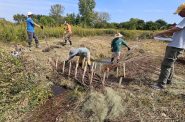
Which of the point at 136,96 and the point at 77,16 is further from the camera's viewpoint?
the point at 77,16

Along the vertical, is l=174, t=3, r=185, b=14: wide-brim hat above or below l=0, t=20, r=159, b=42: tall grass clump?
above

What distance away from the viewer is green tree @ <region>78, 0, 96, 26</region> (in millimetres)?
49119

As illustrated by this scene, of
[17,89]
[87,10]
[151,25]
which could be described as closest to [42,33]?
[17,89]

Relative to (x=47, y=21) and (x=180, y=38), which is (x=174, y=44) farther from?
(x=47, y=21)

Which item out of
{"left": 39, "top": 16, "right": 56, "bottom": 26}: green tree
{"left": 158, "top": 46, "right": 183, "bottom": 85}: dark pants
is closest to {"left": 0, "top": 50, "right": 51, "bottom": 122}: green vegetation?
{"left": 158, "top": 46, "right": 183, "bottom": 85}: dark pants

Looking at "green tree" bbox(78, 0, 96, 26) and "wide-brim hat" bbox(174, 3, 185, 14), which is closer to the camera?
"wide-brim hat" bbox(174, 3, 185, 14)

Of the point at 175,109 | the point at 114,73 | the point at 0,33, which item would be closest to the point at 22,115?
the point at 175,109

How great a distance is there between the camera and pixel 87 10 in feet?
167

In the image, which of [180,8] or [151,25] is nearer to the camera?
[180,8]

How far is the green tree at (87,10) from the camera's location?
49.1m

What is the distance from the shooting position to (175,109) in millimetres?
5832

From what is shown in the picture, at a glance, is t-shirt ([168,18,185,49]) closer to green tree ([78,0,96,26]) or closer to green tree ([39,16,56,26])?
green tree ([39,16,56,26])

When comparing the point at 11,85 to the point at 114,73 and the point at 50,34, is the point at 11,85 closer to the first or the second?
the point at 114,73

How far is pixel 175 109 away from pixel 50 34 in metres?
15.2
